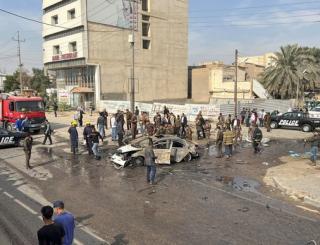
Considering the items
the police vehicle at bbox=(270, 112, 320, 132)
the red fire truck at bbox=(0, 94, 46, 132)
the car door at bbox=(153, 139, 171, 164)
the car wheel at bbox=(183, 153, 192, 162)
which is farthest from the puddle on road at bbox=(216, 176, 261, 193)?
the police vehicle at bbox=(270, 112, 320, 132)

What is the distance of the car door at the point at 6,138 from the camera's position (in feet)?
65.8

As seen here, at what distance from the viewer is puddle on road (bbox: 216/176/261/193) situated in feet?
41.1

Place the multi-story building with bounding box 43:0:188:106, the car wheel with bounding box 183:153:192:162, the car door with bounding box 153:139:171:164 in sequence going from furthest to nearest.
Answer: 1. the multi-story building with bounding box 43:0:188:106
2. the car wheel with bounding box 183:153:192:162
3. the car door with bounding box 153:139:171:164

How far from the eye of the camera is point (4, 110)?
2656cm

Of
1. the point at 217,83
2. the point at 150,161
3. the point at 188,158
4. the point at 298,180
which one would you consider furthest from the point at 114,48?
the point at 298,180

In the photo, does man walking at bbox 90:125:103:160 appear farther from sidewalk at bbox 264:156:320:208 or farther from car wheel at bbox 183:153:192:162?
sidewalk at bbox 264:156:320:208

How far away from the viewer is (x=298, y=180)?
1304cm

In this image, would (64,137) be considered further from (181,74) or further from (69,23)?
(181,74)

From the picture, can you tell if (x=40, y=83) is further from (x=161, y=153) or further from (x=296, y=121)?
(x=161, y=153)

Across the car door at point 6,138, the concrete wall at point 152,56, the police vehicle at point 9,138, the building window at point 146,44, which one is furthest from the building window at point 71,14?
the car door at point 6,138

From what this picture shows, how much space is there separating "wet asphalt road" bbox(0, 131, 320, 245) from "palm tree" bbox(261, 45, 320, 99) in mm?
32853

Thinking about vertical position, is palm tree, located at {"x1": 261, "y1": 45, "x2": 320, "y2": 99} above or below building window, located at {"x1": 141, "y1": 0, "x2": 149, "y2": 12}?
below

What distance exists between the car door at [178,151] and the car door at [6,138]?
957 cm

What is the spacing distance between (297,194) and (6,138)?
50.5ft
